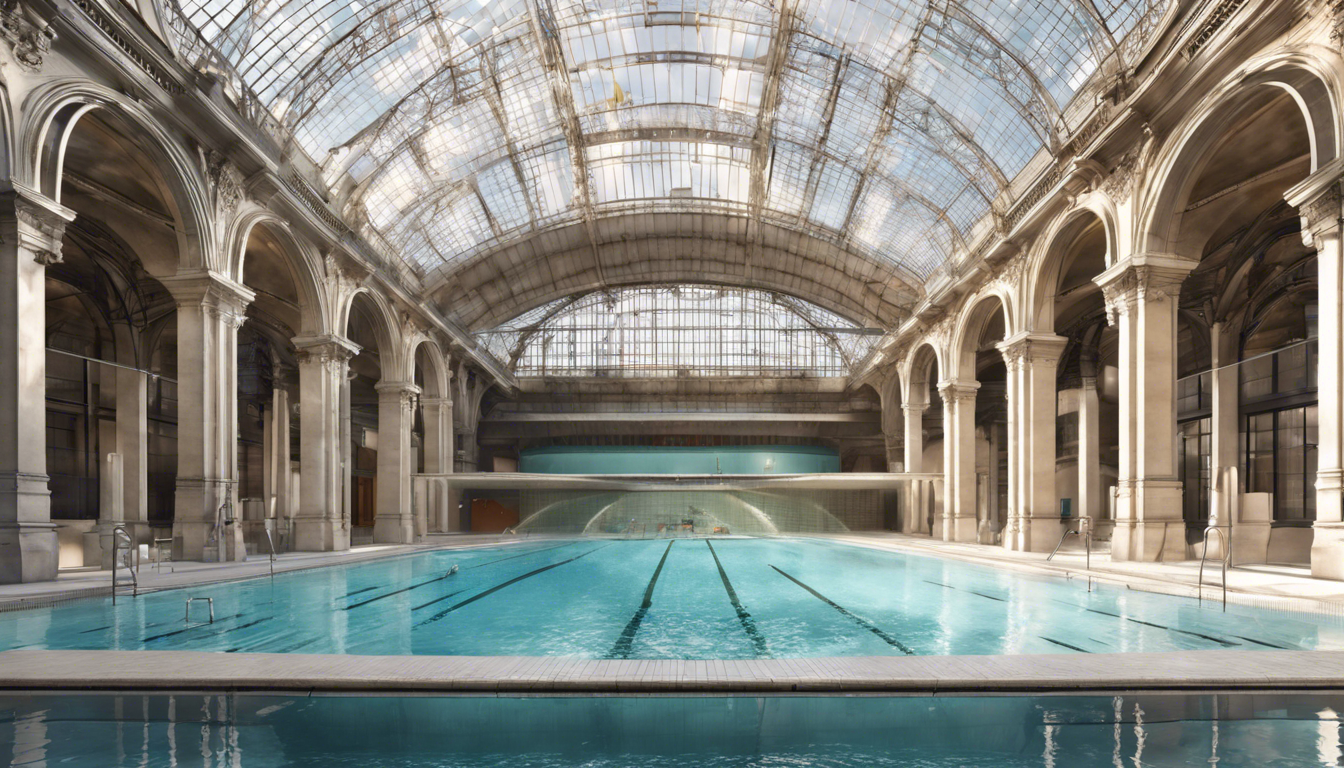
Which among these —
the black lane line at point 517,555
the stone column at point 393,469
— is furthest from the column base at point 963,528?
the stone column at point 393,469

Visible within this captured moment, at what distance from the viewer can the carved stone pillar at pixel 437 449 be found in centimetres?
3916

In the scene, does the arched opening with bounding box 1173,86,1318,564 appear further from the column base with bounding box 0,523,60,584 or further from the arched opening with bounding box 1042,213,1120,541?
the column base with bounding box 0,523,60,584

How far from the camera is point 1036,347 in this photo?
2639 centimetres

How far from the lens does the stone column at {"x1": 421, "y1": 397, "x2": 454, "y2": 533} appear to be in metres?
39.2

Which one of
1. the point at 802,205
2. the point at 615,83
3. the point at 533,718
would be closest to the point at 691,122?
the point at 615,83

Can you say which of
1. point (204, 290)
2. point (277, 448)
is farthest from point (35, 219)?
point (277, 448)

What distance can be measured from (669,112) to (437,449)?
61.5ft

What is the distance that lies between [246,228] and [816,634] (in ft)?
61.2

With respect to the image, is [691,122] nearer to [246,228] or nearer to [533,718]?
[246,228]

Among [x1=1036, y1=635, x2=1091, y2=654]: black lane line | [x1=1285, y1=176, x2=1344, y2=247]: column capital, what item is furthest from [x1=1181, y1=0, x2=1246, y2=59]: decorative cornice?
[x1=1036, y1=635, x2=1091, y2=654]: black lane line

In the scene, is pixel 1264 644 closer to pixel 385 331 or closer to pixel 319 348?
pixel 319 348

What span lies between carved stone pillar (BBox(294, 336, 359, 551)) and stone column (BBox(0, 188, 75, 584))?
11.7 m

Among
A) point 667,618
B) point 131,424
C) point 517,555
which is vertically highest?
point 131,424

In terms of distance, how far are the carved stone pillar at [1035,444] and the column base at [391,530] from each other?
22.4 m
